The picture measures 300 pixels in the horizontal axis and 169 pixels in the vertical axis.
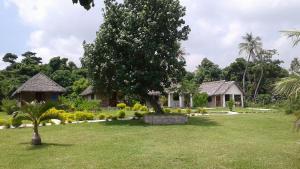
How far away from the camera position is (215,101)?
196 feet

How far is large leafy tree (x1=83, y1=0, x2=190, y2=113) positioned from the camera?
25094mm

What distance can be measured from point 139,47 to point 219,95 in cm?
3561

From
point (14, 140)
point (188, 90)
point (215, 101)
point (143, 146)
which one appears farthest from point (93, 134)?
point (215, 101)

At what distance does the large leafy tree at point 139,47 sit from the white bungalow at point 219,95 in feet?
92.4

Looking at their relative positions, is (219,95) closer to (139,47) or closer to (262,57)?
(262,57)

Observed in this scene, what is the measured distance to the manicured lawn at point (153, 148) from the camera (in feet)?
38.0

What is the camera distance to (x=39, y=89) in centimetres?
3991

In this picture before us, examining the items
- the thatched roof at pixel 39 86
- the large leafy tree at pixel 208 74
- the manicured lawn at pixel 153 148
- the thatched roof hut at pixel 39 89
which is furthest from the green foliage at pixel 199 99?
the manicured lawn at pixel 153 148

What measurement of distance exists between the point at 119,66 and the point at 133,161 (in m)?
14.1

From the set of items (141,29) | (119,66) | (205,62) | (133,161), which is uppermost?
(205,62)

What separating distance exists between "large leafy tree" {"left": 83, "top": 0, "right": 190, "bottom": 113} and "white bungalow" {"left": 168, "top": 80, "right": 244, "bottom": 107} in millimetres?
28175

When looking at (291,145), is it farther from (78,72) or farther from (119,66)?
(78,72)

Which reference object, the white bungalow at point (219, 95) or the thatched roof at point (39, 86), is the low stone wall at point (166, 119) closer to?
the thatched roof at point (39, 86)

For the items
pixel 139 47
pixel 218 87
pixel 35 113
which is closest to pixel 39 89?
pixel 139 47
